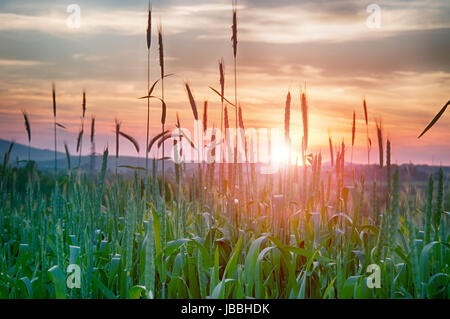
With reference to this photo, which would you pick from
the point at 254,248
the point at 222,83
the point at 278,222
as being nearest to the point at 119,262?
the point at 254,248

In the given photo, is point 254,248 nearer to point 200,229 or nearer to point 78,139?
point 200,229

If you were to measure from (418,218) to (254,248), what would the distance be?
2.15m

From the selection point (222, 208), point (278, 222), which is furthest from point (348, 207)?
point (222, 208)

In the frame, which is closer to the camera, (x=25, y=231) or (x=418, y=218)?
(x=418, y=218)

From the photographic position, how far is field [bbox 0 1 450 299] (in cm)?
224

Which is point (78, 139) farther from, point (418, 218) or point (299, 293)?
point (418, 218)

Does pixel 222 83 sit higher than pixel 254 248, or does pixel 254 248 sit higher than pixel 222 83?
pixel 222 83

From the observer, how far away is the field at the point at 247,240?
7.34ft

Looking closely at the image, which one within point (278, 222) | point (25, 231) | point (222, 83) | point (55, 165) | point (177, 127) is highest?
point (222, 83)

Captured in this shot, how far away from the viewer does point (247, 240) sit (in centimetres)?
306

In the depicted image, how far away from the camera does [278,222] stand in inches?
119

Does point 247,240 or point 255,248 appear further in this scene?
point 247,240
